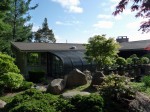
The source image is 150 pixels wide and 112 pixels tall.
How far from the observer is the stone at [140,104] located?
9570mm

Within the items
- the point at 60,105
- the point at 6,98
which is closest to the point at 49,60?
the point at 6,98

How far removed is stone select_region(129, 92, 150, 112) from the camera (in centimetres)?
957

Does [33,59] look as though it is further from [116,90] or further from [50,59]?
[116,90]

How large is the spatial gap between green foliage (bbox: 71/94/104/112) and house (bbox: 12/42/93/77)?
20.0 meters

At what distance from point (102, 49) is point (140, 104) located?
1681cm

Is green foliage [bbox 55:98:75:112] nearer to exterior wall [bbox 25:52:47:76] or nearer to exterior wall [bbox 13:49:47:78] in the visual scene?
exterior wall [bbox 13:49:47:78]

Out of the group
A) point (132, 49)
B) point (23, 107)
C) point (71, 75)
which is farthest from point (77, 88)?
point (132, 49)

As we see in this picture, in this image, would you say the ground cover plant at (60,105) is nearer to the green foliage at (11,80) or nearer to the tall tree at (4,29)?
the green foliage at (11,80)

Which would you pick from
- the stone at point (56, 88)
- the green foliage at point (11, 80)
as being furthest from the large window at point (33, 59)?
the stone at point (56, 88)

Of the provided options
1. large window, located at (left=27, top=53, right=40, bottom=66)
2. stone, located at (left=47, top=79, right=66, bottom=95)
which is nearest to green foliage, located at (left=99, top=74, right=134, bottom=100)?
stone, located at (left=47, top=79, right=66, bottom=95)

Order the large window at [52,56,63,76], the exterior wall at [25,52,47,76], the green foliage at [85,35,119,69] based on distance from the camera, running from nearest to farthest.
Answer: the green foliage at [85,35,119,69], the large window at [52,56,63,76], the exterior wall at [25,52,47,76]

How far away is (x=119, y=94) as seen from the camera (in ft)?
33.0

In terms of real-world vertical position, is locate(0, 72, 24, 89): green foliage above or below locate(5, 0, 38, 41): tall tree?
below

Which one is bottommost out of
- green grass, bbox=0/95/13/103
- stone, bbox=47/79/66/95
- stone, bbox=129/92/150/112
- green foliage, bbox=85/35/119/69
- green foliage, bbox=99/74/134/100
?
green grass, bbox=0/95/13/103
